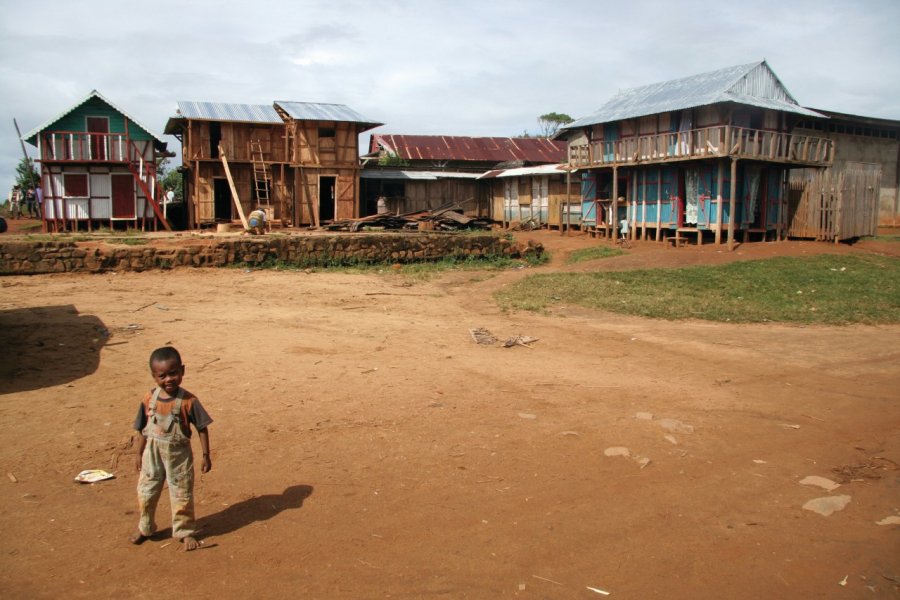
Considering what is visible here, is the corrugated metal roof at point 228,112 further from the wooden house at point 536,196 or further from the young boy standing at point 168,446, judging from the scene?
the young boy standing at point 168,446

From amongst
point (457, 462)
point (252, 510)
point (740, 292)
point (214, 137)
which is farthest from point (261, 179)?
point (252, 510)

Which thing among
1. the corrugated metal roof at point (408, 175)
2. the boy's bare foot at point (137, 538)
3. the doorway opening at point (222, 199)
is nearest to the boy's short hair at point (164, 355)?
the boy's bare foot at point (137, 538)

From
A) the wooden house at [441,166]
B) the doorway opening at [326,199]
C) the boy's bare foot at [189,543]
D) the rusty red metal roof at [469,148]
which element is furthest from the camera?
the rusty red metal roof at [469,148]

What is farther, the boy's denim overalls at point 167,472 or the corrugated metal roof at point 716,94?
the corrugated metal roof at point 716,94

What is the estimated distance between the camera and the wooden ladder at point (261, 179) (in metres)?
26.6

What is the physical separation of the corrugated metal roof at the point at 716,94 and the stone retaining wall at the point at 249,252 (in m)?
7.26

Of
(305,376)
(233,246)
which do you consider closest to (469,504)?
(305,376)

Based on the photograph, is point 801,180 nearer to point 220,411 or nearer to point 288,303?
point 288,303

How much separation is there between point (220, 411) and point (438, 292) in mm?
9266

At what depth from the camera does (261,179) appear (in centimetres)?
2731

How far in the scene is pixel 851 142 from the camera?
29.1 m

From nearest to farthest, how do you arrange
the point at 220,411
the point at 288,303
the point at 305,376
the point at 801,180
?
the point at 220,411 < the point at 305,376 < the point at 288,303 < the point at 801,180

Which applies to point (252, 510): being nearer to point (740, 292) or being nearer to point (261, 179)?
point (740, 292)

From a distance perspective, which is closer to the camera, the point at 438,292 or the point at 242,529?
the point at 242,529
